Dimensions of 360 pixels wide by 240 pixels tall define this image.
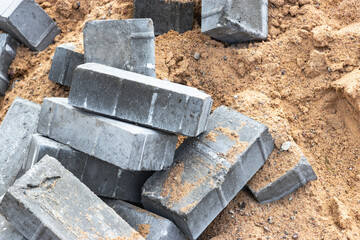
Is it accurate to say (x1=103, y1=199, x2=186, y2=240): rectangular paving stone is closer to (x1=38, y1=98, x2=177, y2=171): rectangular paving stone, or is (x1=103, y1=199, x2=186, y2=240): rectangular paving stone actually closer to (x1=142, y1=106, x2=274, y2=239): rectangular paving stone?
(x1=142, y1=106, x2=274, y2=239): rectangular paving stone

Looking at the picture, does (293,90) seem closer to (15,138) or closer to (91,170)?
(91,170)

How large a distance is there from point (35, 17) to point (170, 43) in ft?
5.38

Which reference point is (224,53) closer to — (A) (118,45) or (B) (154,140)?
(A) (118,45)

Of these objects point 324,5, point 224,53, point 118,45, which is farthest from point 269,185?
point 324,5

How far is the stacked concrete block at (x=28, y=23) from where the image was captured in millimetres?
4285

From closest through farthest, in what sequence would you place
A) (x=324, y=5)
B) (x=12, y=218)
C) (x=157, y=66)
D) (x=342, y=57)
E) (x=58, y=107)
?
(x=12, y=218) → (x=58, y=107) → (x=342, y=57) → (x=157, y=66) → (x=324, y=5)

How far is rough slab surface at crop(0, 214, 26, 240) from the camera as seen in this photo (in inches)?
102

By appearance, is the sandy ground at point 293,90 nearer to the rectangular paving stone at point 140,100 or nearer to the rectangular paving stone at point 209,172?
the rectangular paving stone at point 209,172

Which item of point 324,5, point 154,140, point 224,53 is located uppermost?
point 324,5

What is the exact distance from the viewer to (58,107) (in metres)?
3.11

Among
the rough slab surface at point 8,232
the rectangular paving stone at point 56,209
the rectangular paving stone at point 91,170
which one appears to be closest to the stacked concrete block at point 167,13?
the rectangular paving stone at point 91,170

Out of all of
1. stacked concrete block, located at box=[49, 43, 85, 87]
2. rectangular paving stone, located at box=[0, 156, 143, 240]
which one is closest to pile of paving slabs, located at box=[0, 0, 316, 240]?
rectangular paving stone, located at box=[0, 156, 143, 240]

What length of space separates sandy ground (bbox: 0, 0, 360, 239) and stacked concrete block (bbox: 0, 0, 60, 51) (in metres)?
0.30

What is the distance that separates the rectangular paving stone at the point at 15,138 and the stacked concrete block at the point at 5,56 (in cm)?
82
